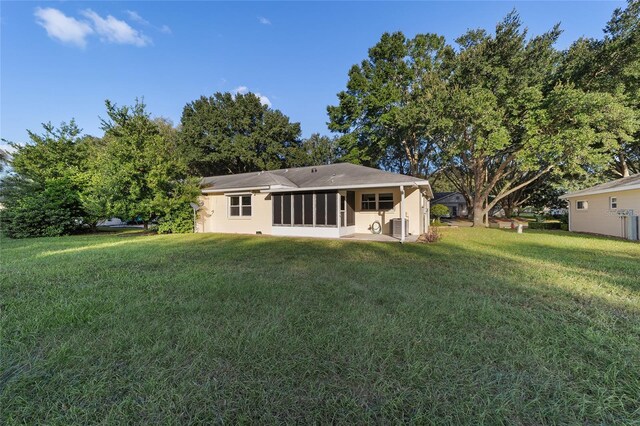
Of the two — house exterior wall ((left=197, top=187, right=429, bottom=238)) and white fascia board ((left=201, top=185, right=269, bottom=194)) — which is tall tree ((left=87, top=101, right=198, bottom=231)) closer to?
white fascia board ((left=201, top=185, right=269, bottom=194))

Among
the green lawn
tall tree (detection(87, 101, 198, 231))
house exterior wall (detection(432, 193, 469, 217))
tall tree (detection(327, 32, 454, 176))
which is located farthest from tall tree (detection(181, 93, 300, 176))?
house exterior wall (detection(432, 193, 469, 217))

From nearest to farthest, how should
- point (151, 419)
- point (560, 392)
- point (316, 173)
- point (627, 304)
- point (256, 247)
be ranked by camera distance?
point (151, 419) < point (560, 392) < point (627, 304) < point (256, 247) < point (316, 173)

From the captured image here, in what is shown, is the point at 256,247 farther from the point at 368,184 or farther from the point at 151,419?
the point at 151,419

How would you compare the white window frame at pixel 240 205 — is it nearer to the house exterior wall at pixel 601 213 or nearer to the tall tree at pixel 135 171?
the tall tree at pixel 135 171

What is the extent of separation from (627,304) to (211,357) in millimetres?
5754

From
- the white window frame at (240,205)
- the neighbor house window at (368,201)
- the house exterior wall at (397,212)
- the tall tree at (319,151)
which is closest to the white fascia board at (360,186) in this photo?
the house exterior wall at (397,212)

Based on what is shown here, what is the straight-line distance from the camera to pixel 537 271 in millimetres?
5883

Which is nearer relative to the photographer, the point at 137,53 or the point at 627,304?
the point at 627,304

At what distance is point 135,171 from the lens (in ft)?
40.1

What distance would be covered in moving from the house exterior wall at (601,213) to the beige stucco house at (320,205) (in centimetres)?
854

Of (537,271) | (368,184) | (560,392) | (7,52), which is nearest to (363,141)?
(368,184)

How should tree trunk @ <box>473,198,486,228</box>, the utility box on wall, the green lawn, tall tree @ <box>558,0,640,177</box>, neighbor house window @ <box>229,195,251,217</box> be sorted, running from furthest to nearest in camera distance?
tree trunk @ <box>473,198,486,228</box> < neighbor house window @ <box>229,195,251,217</box> < tall tree @ <box>558,0,640,177</box> < the utility box on wall < the green lawn

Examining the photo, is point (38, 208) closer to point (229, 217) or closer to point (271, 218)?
point (229, 217)

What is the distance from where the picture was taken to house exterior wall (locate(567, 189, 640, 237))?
38.8 ft
